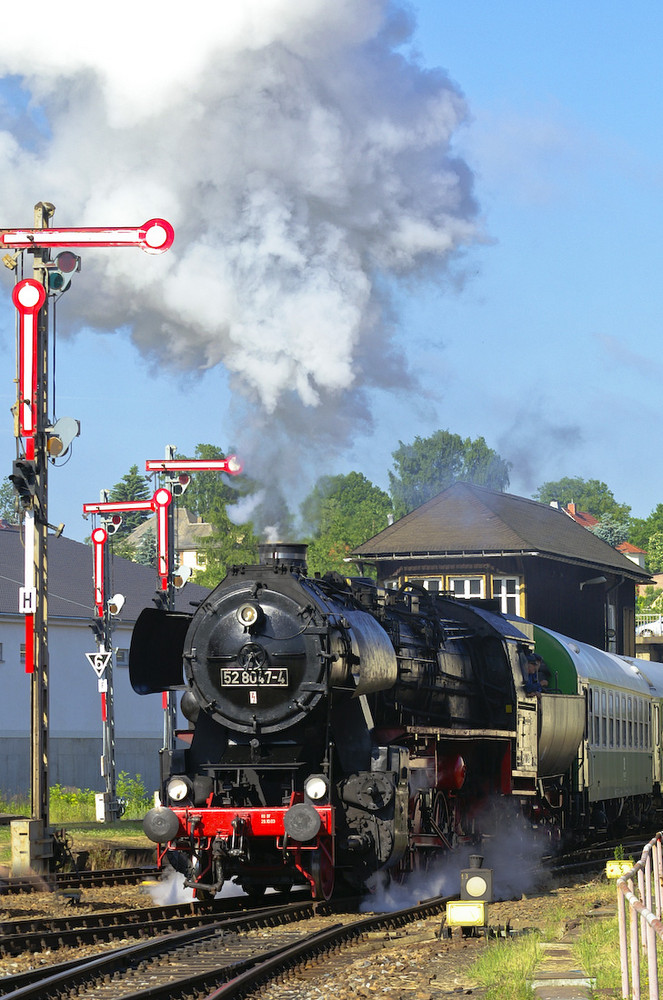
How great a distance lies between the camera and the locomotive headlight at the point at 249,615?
14039mm

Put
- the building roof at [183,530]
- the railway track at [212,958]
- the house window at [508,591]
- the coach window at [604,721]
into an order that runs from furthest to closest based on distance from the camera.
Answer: the building roof at [183,530]
the house window at [508,591]
the coach window at [604,721]
the railway track at [212,958]

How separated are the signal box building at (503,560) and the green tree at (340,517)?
146 centimetres

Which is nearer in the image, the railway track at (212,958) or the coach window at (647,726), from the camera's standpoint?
the railway track at (212,958)

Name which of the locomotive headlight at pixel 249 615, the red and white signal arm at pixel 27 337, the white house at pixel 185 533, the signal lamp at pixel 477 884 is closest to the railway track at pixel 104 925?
the signal lamp at pixel 477 884

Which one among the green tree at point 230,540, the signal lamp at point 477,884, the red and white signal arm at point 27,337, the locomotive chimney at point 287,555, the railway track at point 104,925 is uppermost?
the red and white signal arm at point 27,337

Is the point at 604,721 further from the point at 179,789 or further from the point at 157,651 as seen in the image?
the point at 179,789

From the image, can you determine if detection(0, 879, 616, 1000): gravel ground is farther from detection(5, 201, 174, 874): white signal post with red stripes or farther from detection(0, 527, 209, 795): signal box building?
detection(0, 527, 209, 795): signal box building

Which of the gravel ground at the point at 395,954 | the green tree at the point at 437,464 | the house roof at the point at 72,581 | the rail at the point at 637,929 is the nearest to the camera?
the rail at the point at 637,929

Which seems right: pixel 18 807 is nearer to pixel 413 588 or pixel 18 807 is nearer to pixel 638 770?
pixel 638 770

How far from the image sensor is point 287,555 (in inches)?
587

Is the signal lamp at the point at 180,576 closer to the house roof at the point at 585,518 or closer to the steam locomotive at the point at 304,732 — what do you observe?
the steam locomotive at the point at 304,732

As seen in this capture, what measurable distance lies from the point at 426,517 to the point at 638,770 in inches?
743

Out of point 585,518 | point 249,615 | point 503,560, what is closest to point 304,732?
point 249,615

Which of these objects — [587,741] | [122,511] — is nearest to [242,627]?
[587,741]
